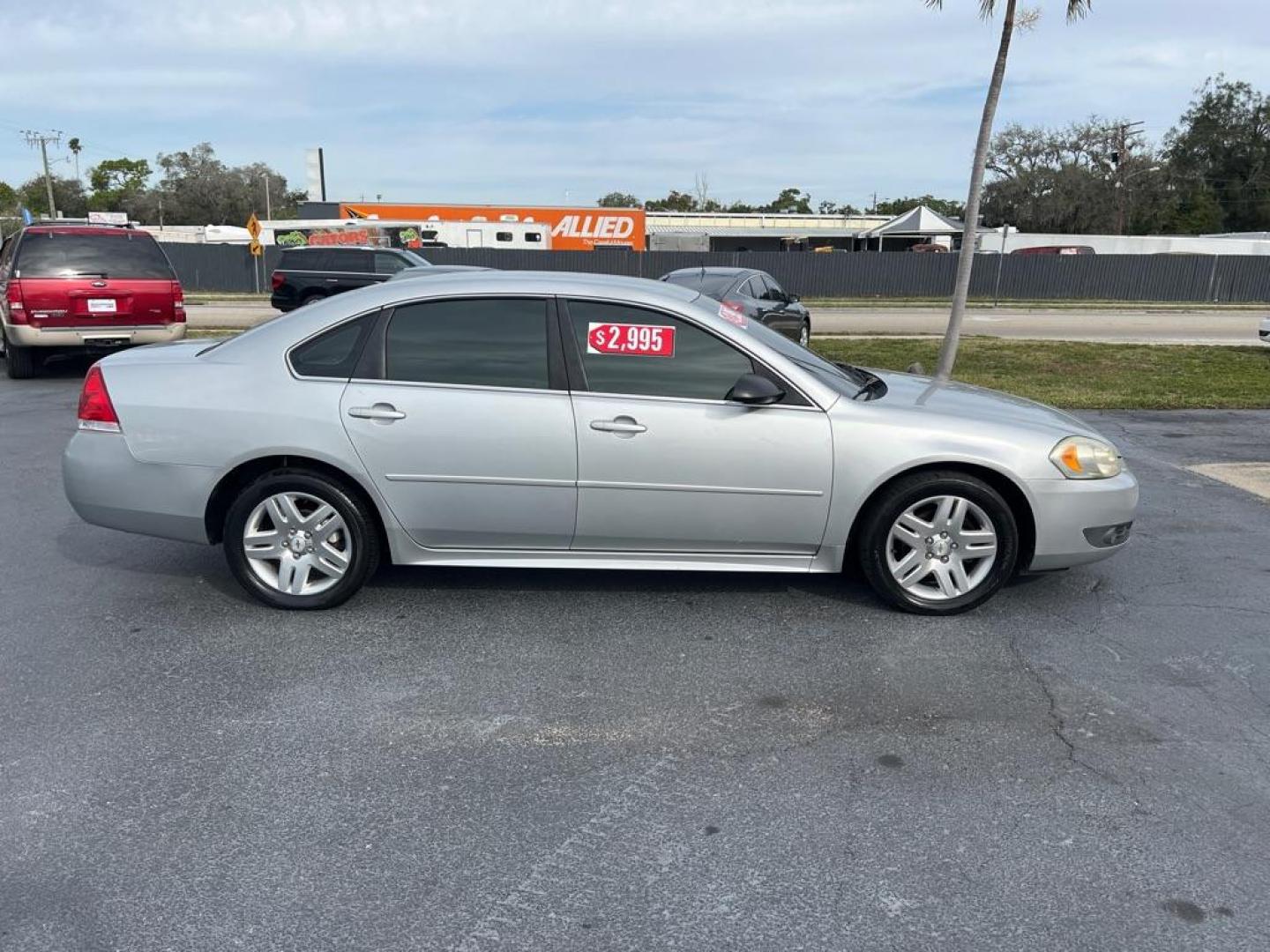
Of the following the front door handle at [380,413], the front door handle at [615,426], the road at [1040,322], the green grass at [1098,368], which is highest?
the front door handle at [380,413]

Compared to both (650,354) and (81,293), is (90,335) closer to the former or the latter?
(81,293)

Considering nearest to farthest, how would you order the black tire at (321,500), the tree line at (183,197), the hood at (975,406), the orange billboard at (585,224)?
the black tire at (321,500)
the hood at (975,406)
the orange billboard at (585,224)
the tree line at (183,197)

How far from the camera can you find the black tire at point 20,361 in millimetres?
12016

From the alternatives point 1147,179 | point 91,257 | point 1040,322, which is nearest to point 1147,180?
point 1147,179

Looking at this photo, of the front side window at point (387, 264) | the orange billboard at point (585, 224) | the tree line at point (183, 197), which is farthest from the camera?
the tree line at point (183, 197)

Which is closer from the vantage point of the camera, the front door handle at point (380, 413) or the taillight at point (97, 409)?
the front door handle at point (380, 413)

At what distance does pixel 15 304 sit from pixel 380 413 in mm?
9184

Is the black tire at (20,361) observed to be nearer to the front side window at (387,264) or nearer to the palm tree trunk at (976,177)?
the front side window at (387,264)

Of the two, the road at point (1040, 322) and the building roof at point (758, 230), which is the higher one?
the building roof at point (758, 230)

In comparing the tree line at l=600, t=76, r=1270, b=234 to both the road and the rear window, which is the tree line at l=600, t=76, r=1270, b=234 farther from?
the rear window

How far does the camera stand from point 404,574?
17.6 feet

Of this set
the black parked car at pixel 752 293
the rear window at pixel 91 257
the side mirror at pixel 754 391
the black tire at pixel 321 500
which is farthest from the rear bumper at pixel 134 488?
the black parked car at pixel 752 293

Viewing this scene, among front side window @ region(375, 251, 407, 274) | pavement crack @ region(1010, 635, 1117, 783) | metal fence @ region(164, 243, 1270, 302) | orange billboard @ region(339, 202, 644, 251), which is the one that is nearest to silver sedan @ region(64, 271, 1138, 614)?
pavement crack @ region(1010, 635, 1117, 783)

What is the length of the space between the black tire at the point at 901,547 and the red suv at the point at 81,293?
10268 mm
